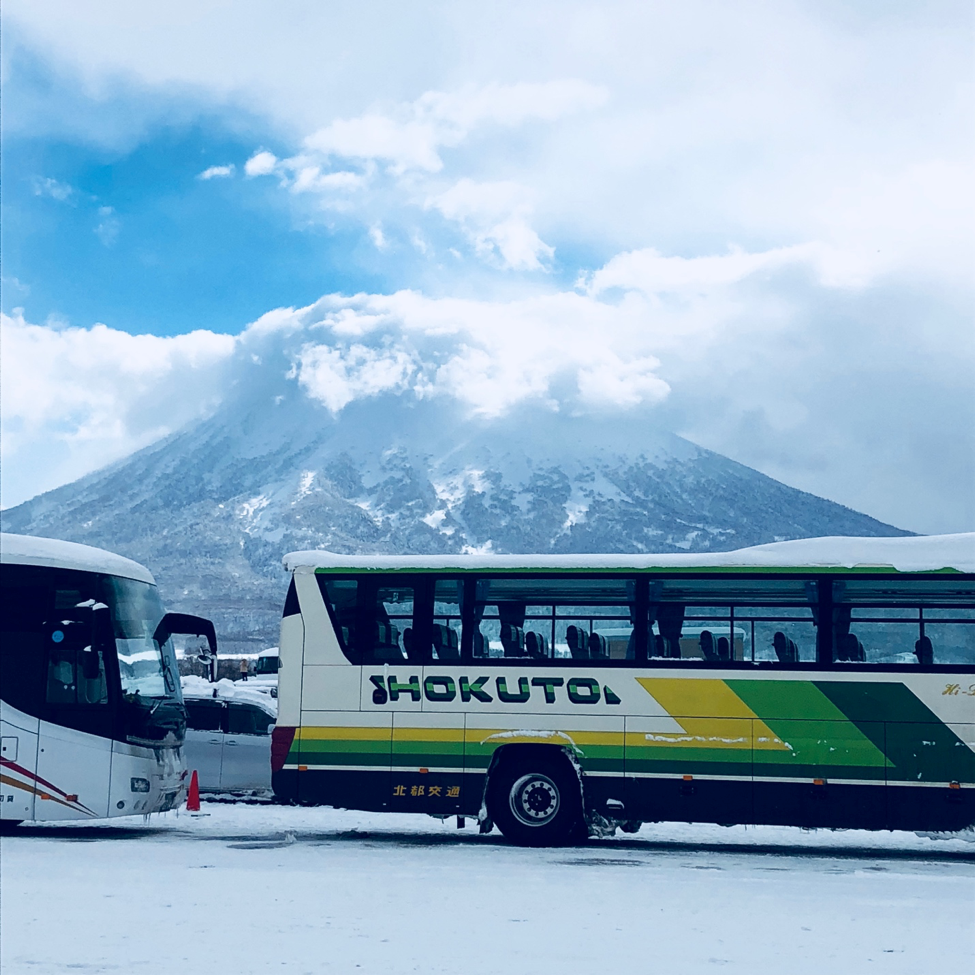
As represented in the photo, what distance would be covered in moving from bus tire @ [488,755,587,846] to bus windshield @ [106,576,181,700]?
154 inches

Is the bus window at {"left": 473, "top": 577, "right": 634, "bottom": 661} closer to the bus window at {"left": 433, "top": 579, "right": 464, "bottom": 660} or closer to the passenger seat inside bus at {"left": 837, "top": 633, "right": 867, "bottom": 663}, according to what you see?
the bus window at {"left": 433, "top": 579, "right": 464, "bottom": 660}

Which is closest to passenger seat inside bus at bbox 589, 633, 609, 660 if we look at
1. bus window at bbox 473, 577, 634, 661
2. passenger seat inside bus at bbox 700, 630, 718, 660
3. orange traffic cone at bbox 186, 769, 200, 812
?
bus window at bbox 473, 577, 634, 661

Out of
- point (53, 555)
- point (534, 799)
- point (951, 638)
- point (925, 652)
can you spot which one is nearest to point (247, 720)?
point (53, 555)

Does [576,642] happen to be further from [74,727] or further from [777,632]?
[74,727]

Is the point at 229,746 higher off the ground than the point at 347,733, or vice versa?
the point at 347,733

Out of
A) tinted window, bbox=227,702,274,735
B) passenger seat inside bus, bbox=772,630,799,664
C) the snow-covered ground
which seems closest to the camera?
the snow-covered ground

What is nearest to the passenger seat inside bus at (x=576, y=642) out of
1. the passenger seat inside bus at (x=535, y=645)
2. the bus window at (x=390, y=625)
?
the passenger seat inside bus at (x=535, y=645)

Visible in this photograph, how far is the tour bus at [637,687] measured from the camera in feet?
40.7

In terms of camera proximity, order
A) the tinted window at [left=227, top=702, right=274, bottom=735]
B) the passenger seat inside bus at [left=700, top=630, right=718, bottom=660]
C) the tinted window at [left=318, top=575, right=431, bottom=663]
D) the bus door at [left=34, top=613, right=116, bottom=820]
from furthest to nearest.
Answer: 1. the tinted window at [left=227, top=702, right=274, bottom=735]
2. the tinted window at [left=318, top=575, right=431, bottom=663]
3. the bus door at [left=34, top=613, right=116, bottom=820]
4. the passenger seat inside bus at [left=700, top=630, right=718, bottom=660]

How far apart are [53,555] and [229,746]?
5.01 metres

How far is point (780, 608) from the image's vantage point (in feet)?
41.9

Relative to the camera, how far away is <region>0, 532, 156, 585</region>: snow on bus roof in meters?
13.6

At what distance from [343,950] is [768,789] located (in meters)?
6.23

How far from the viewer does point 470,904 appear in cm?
911
